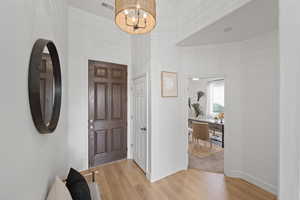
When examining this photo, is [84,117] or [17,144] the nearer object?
[17,144]

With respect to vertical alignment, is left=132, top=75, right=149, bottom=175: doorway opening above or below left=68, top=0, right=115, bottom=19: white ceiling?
below

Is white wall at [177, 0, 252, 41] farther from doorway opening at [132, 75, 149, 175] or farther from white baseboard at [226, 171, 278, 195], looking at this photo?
white baseboard at [226, 171, 278, 195]

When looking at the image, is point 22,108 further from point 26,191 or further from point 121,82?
point 121,82

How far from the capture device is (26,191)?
695 mm

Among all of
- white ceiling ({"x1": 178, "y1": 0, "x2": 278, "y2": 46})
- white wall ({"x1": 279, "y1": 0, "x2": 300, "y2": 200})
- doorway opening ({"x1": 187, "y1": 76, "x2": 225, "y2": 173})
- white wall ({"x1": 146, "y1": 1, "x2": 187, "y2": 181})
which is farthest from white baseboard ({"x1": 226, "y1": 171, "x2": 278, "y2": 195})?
white ceiling ({"x1": 178, "y1": 0, "x2": 278, "y2": 46})

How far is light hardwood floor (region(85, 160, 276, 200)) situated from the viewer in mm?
1945

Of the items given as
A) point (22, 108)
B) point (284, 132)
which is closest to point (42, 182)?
point (22, 108)

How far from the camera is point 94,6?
265 centimetres

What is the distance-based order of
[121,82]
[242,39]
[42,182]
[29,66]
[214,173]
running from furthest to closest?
[121,82], [214,173], [242,39], [42,182], [29,66]

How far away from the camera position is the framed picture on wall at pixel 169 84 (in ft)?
8.00

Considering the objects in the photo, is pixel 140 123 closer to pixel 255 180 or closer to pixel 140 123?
pixel 140 123

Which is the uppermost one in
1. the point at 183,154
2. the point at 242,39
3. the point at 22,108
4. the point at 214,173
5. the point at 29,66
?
the point at 242,39

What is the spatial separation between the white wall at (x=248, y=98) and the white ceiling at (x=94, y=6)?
6.17 ft

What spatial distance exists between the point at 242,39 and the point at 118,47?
2.66m
